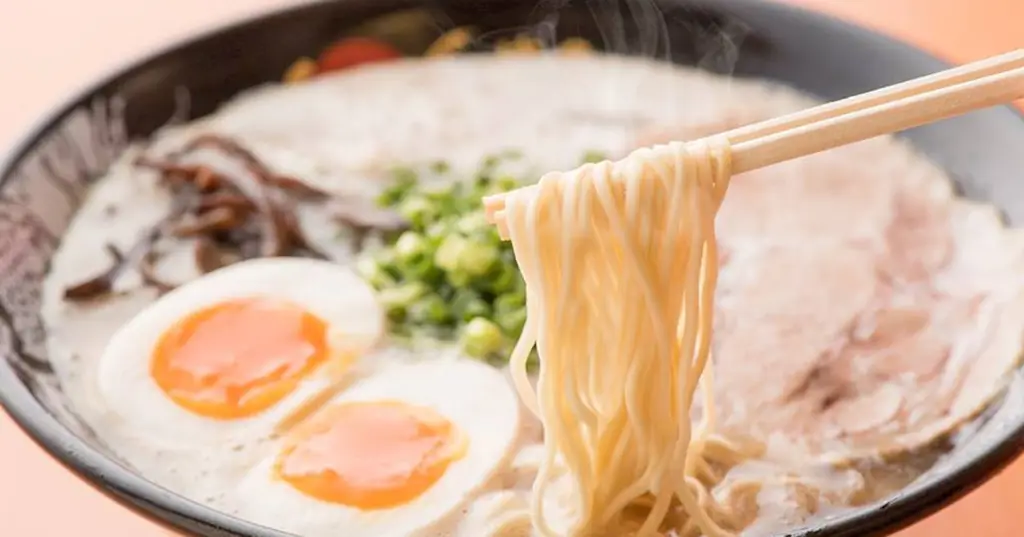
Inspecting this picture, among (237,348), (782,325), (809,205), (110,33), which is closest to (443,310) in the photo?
(237,348)

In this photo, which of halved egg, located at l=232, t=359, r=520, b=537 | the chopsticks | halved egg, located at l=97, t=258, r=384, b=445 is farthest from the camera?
halved egg, located at l=97, t=258, r=384, b=445

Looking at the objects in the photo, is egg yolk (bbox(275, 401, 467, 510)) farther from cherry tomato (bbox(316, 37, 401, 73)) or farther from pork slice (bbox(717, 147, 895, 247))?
cherry tomato (bbox(316, 37, 401, 73))

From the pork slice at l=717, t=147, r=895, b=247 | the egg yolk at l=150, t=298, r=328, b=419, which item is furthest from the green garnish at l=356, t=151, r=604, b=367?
the pork slice at l=717, t=147, r=895, b=247

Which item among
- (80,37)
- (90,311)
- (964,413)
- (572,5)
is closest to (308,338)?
(90,311)

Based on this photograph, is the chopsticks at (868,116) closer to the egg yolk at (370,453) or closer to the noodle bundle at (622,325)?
the noodle bundle at (622,325)

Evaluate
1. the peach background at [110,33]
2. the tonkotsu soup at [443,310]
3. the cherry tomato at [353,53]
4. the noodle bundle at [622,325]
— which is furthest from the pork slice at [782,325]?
the cherry tomato at [353,53]

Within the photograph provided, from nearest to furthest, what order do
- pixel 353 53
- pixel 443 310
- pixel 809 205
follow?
1. pixel 443 310
2. pixel 809 205
3. pixel 353 53

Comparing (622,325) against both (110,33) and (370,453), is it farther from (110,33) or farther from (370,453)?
(110,33)
